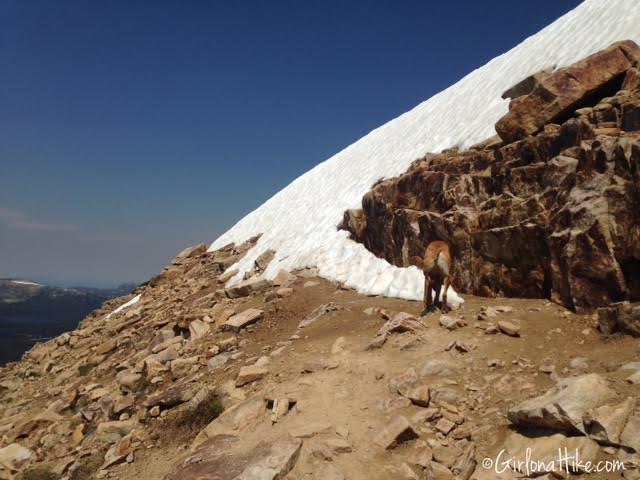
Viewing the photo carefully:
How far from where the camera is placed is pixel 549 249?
1005 centimetres

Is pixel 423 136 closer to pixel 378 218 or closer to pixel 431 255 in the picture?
pixel 378 218

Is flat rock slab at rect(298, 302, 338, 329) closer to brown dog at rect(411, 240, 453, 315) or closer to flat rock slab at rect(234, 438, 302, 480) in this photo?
brown dog at rect(411, 240, 453, 315)

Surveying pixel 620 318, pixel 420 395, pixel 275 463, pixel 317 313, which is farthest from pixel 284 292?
pixel 620 318

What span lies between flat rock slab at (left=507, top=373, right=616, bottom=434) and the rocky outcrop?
3849mm

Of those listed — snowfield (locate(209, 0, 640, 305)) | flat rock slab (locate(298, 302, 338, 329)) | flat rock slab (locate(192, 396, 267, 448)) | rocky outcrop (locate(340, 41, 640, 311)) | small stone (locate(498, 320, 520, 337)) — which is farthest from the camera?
snowfield (locate(209, 0, 640, 305))

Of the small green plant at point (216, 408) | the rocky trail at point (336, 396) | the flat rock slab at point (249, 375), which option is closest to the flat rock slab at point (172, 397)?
the rocky trail at point (336, 396)

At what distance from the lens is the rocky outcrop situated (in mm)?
8688

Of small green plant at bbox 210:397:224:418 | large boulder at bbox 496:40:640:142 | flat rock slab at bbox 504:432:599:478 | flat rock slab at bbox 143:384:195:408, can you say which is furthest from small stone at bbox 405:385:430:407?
large boulder at bbox 496:40:640:142

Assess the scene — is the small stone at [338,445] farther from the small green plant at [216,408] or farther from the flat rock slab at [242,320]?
the flat rock slab at [242,320]

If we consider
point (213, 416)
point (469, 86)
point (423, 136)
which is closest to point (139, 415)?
point (213, 416)

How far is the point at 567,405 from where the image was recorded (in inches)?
207

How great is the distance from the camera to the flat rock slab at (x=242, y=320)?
13141 millimetres

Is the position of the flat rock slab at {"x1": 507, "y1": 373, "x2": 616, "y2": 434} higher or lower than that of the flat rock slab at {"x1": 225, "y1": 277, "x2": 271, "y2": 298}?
lower

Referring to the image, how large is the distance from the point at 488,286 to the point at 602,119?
5188mm
